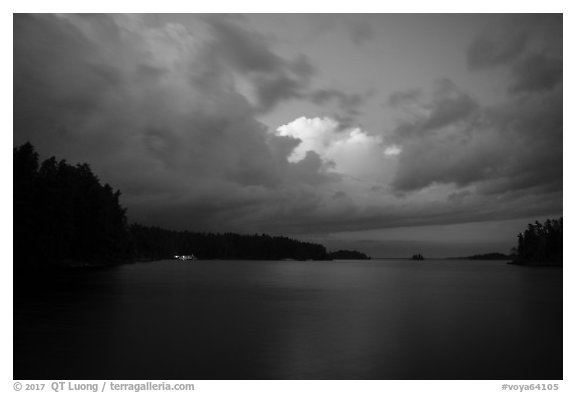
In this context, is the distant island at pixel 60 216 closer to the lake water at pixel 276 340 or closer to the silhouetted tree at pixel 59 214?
the silhouetted tree at pixel 59 214

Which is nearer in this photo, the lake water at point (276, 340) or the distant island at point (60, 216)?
the lake water at point (276, 340)

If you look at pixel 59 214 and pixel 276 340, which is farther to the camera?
pixel 59 214

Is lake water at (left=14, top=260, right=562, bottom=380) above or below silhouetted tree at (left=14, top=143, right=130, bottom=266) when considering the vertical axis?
below

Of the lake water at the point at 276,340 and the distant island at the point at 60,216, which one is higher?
the distant island at the point at 60,216

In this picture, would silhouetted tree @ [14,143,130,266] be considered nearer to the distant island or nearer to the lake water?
the distant island

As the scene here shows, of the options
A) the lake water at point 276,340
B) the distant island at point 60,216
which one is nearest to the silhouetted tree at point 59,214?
the distant island at point 60,216

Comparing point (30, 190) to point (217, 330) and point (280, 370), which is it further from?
point (280, 370)

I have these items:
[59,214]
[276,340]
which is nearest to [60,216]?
[59,214]

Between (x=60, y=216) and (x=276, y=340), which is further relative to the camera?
(x=60, y=216)

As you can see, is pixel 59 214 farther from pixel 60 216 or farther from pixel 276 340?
pixel 276 340

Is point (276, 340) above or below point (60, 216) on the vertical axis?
below

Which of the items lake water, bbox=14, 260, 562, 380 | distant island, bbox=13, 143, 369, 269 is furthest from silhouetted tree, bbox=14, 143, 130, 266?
lake water, bbox=14, 260, 562, 380

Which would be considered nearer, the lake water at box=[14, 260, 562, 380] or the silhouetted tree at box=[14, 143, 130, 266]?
the lake water at box=[14, 260, 562, 380]
